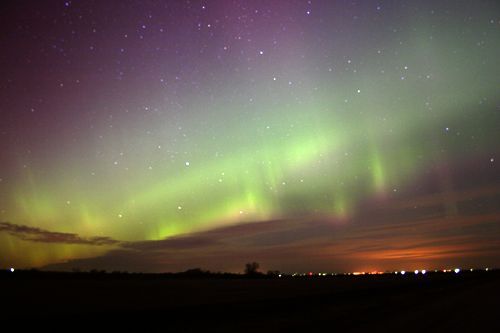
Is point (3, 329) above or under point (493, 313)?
above

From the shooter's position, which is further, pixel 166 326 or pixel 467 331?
pixel 166 326

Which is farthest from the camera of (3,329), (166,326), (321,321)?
(321,321)

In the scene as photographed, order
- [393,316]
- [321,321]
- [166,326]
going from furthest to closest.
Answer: [393,316] → [321,321] → [166,326]

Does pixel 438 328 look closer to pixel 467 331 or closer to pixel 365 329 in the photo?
pixel 467 331

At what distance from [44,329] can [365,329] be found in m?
12.4

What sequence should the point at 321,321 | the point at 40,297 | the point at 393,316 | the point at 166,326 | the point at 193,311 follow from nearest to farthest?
the point at 166,326 < the point at 321,321 < the point at 393,316 < the point at 193,311 < the point at 40,297

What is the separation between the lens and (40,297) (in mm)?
34812

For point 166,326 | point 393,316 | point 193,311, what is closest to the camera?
point 166,326

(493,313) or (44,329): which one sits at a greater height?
(44,329)

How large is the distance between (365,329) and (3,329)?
1372cm

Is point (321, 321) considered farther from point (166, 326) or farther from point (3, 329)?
point (3, 329)

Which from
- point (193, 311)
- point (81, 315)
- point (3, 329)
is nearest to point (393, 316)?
point (193, 311)

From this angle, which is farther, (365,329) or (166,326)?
(166,326)

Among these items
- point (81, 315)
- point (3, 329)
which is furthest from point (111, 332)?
point (81, 315)
